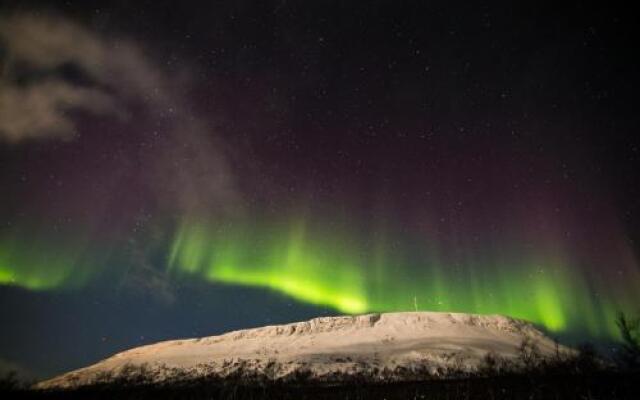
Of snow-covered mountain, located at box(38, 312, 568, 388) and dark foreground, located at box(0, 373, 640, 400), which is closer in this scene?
dark foreground, located at box(0, 373, 640, 400)

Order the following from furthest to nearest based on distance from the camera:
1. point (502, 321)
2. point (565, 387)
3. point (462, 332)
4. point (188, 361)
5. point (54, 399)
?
point (502, 321) → point (462, 332) → point (188, 361) → point (54, 399) → point (565, 387)

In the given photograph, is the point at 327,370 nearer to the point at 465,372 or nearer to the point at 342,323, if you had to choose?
the point at 465,372

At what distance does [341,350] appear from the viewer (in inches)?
4737

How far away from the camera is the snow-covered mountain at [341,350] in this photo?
95.9 meters

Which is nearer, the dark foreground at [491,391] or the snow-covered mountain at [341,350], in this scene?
the dark foreground at [491,391]

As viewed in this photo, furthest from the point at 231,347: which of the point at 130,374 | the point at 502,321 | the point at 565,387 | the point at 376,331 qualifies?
the point at 565,387

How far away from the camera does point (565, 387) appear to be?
34750mm

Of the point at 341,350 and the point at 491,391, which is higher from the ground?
the point at 341,350

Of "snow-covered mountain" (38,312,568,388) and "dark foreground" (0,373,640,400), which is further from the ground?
"snow-covered mountain" (38,312,568,388)

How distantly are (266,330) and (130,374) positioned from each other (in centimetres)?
5418

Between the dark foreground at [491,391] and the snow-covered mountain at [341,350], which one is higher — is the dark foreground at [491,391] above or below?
below

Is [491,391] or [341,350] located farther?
[341,350]

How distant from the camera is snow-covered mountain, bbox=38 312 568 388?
95.9 meters

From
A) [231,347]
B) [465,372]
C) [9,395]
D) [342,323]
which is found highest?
[342,323]
